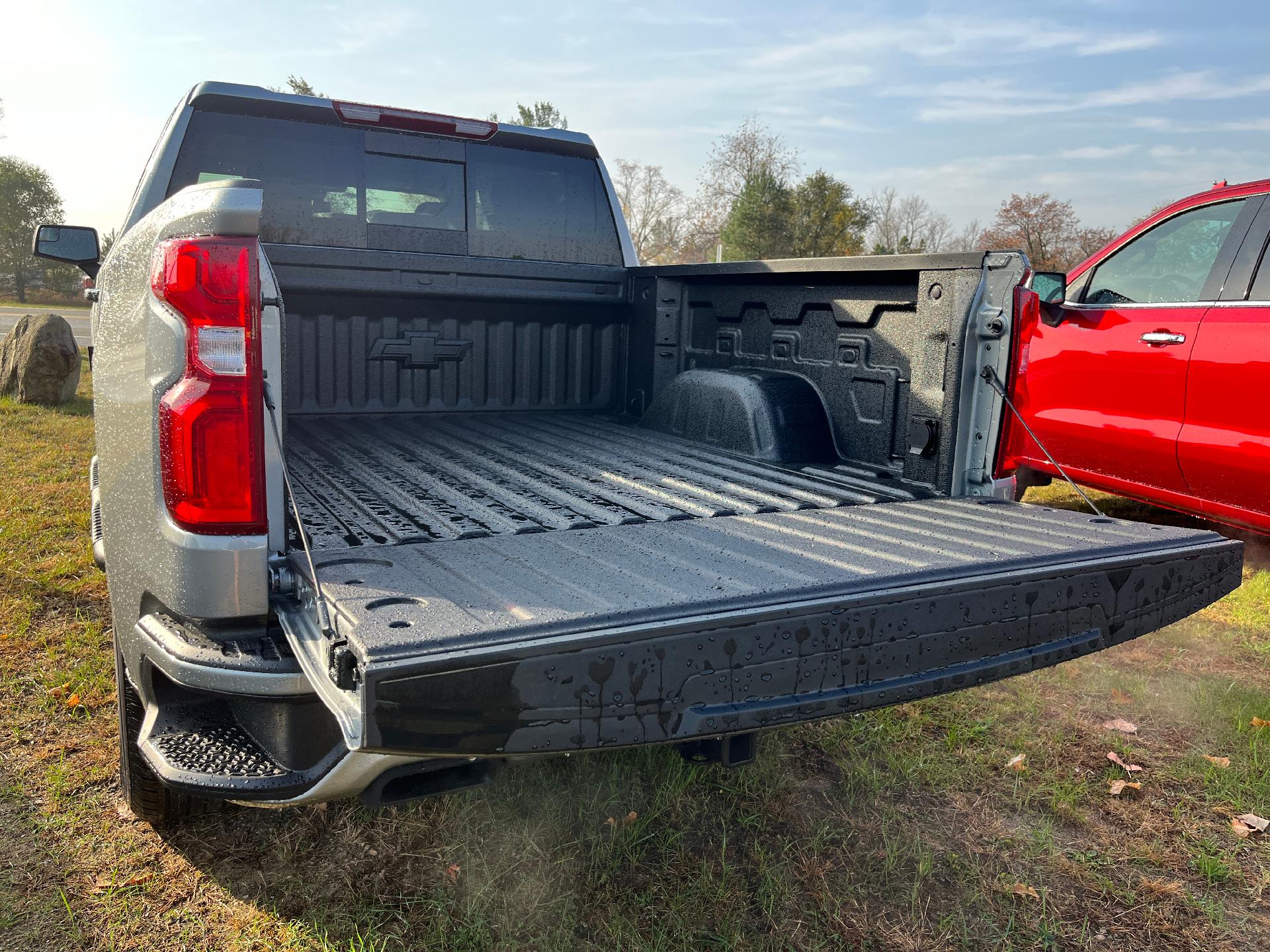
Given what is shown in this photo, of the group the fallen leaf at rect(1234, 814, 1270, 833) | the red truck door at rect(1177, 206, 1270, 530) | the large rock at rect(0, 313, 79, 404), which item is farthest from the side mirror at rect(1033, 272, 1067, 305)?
the large rock at rect(0, 313, 79, 404)

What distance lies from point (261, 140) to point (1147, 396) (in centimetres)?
459

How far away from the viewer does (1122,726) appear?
3688 mm

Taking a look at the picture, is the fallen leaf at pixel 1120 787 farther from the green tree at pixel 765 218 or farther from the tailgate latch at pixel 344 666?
the green tree at pixel 765 218

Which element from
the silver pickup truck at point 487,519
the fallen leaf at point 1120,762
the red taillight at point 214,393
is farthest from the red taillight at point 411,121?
the fallen leaf at point 1120,762

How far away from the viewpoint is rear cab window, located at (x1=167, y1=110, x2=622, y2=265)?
12.5ft

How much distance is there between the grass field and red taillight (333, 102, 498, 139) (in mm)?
2518

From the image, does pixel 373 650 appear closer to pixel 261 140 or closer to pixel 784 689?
pixel 784 689

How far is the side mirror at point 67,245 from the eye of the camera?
3514 millimetres

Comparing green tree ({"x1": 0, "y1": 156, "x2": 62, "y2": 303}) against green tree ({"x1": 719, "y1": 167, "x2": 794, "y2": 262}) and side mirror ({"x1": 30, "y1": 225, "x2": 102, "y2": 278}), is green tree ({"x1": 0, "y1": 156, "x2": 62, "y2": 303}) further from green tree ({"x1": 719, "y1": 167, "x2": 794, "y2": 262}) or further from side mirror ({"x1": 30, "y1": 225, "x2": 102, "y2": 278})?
side mirror ({"x1": 30, "y1": 225, "x2": 102, "y2": 278})

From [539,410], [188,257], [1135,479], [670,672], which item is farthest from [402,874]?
[1135,479]

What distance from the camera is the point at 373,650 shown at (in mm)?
1505

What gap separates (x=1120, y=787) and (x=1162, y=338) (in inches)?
111

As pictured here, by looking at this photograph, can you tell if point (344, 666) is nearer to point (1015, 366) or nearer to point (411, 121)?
point (1015, 366)

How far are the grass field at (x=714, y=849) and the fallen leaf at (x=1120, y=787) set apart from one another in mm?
17
